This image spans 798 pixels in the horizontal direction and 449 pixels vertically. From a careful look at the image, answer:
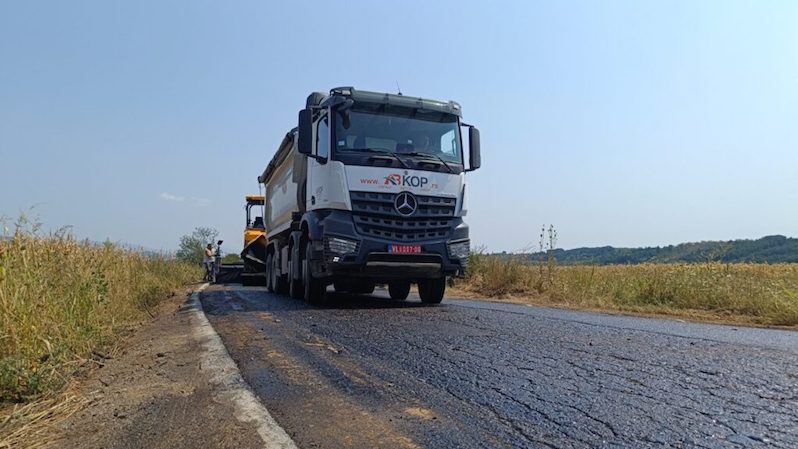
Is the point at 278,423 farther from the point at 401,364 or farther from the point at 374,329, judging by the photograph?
the point at 374,329

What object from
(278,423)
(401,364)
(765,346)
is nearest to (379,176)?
(401,364)

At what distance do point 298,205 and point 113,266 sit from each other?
11.5 feet

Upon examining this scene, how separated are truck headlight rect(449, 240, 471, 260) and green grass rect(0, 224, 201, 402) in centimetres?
489

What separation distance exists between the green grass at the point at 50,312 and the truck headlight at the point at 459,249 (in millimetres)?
4893

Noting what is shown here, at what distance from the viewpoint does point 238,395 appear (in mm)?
3328

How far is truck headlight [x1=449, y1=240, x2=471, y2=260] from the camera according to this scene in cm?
916

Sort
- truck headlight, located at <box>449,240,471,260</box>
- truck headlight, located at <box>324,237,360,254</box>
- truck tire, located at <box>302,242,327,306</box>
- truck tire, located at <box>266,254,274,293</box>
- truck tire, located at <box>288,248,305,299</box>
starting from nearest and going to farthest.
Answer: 1. truck headlight, located at <box>324,237,360,254</box>
2. truck headlight, located at <box>449,240,471,260</box>
3. truck tire, located at <box>302,242,327,306</box>
4. truck tire, located at <box>288,248,305,299</box>
5. truck tire, located at <box>266,254,274,293</box>

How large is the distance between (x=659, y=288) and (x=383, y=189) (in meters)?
6.02

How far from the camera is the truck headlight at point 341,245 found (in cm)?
860

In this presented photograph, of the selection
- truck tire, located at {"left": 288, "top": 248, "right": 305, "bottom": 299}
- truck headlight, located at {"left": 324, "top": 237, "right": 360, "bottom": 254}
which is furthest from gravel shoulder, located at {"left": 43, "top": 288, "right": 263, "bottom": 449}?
truck tire, located at {"left": 288, "top": 248, "right": 305, "bottom": 299}

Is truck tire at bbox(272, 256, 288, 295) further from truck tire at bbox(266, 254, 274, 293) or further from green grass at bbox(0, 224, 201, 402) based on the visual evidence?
green grass at bbox(0, 224, 201, 402)

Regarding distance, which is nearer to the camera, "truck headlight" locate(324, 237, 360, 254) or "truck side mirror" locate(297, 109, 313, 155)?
"truck headlight" locate(324, 237, 360, 254)

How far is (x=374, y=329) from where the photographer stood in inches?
244

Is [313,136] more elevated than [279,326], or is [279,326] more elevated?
[313,136]
